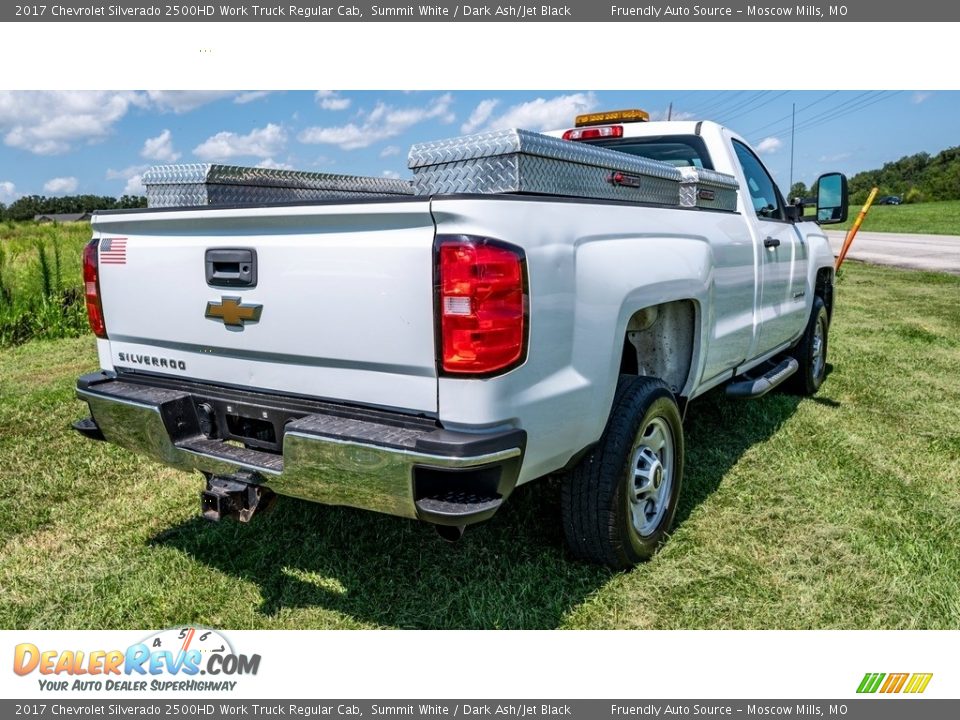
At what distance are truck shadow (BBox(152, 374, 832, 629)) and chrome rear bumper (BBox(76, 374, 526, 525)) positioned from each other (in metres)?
0.34

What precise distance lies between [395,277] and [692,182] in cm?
199

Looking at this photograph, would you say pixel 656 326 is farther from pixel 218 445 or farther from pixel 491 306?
pixel 218 445

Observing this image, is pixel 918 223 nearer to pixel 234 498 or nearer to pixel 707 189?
pixel 707 189

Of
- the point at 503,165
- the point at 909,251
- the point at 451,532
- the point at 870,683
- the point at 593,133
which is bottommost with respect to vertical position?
the point at 909,251

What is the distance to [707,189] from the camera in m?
3.90

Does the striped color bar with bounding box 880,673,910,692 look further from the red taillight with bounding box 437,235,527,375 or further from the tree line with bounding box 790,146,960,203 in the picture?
the tree line with bounding box 790,146,960,203

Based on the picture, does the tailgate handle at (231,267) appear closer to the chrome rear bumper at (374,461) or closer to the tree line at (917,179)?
the chrome rear bumper at (374,461)

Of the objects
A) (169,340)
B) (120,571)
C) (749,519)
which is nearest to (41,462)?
(120,571)

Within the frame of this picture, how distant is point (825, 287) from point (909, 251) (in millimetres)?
18480

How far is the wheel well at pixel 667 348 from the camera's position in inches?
146

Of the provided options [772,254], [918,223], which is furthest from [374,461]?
[918,223]

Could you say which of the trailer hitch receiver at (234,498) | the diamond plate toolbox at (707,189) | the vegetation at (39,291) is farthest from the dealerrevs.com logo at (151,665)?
the vegetation at (39,291)

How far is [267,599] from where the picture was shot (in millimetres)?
3088

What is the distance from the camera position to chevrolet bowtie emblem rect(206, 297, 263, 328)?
2.74m
